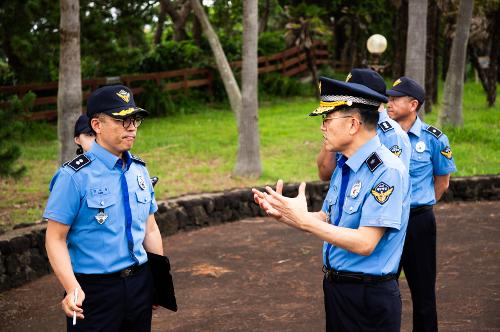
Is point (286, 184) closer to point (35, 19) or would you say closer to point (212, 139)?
point (212, 139)

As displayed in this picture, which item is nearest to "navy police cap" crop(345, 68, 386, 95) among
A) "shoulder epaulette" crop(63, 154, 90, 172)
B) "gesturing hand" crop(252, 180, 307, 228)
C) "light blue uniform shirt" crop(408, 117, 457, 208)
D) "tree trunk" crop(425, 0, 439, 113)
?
"gesturing hand" crop(252, 180, 307, 228)

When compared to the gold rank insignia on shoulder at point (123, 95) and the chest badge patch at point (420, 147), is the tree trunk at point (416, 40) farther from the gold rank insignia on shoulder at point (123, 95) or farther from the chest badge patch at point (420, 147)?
the gold rank insignia on shoulder at point (123, 95)

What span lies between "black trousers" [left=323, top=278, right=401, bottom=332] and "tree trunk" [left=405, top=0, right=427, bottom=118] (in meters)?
9.78

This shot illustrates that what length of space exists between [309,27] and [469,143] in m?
8.17

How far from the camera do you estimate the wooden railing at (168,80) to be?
1788cm

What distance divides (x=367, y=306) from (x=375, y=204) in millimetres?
578

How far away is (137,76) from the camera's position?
2005 cm

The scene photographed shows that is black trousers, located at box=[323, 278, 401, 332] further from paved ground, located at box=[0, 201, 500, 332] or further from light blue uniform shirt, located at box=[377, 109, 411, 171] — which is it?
paved ground, located at box=[0, 201, 500, 332]

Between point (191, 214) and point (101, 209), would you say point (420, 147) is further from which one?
point (191, 214)

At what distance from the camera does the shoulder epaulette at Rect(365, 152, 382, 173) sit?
3.73 metres

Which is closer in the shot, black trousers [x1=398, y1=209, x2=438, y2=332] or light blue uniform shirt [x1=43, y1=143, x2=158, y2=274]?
light blue uniform shirt [x1=43, y1=143, x2=158, y2=274]

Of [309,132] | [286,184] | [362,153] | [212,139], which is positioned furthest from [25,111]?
[309,132]

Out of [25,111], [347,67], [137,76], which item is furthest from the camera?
[347,67]

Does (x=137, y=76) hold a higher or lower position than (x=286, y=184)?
higher
